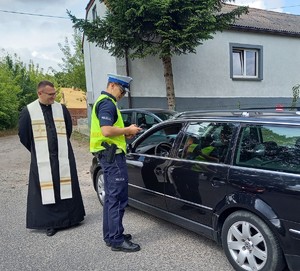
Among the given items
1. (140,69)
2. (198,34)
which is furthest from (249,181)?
(140,69)

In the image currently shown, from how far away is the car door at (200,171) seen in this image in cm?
312

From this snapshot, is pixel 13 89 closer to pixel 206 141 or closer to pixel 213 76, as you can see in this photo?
pixel 213 76

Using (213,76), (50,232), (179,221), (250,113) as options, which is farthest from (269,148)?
(213,76)

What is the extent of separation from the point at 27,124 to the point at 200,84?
9.71 metres

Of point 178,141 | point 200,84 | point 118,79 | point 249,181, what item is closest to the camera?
point 249,181

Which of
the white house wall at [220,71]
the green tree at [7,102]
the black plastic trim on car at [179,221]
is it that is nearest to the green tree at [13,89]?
the green tree at [7,102]

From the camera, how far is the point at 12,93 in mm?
18453

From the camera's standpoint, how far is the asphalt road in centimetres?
324

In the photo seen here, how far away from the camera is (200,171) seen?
10.8 ft

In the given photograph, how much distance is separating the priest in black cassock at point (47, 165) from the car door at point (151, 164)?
0.84 m

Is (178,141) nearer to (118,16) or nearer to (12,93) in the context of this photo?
(118,16)

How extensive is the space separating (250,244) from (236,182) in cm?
54

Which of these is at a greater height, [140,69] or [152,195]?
[140,69]

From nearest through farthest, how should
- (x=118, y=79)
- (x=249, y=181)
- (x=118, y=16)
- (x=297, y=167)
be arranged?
(x=297, y=167), (x=249, y=181), (x=118, y=79), (x=118, y=16)
